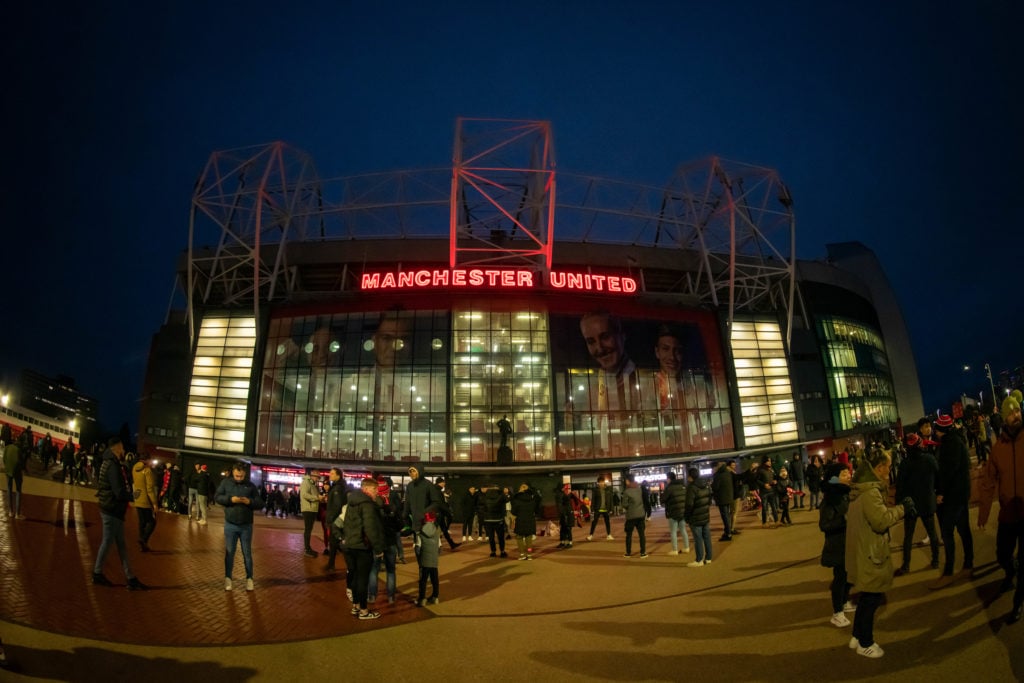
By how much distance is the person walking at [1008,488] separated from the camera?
5363 millimetres

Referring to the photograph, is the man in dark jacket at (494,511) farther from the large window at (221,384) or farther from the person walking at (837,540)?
the large window at (221,384)

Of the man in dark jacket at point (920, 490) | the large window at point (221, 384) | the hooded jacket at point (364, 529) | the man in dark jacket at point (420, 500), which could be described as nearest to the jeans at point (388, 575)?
the man in dark jacket at point (420, 500)

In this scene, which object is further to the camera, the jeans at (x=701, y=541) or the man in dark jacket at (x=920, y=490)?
the jeans at (x=701, y=541)

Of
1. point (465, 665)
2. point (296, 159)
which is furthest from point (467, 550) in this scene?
point (296, 159)

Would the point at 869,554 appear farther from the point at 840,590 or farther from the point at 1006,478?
the point at 1006,478

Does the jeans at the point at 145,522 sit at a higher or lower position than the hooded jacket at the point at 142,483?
lower

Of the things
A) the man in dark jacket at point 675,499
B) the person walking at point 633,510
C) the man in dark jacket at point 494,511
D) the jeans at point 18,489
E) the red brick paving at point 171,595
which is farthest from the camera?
the man in dark jacket at point 494,511

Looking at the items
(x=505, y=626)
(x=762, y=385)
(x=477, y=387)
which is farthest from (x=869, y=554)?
(x=762, y=385)

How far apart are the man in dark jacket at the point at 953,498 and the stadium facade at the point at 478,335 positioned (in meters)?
24.6

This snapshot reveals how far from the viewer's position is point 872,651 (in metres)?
4.64

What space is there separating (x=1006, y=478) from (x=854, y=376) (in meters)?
49.5

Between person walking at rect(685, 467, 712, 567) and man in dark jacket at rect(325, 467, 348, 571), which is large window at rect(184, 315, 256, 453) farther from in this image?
person walking at rect(685, 467, 712, 567)

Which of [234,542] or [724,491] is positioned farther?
[724,491]

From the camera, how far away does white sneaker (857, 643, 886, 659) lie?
463 cm
